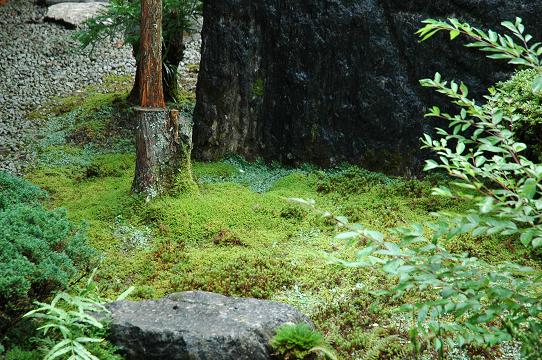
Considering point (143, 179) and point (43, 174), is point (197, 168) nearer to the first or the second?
point (143, 179)

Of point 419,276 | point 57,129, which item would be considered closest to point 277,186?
point 57,129

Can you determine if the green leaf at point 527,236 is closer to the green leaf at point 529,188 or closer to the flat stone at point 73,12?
the green leaf at point 529,188

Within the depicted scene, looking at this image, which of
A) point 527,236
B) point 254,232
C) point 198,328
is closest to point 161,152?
point 254,232

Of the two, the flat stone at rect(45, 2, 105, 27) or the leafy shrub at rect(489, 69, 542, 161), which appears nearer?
the leafy shrub at rect(489, 69, 542, 161)

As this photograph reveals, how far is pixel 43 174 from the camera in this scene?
916 cm

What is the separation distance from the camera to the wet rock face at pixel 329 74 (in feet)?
27.5

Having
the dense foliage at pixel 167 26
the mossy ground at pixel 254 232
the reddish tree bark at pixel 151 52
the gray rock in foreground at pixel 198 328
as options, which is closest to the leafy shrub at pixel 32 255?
the gray rock in foreground at pixel 198 328

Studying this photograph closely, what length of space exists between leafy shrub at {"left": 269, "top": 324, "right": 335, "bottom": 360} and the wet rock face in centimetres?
432

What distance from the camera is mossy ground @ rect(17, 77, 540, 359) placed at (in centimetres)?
560

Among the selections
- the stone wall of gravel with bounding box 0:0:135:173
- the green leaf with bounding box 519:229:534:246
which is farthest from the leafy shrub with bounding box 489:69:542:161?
the stone wall of gravel with bounding box 0:0:135:173

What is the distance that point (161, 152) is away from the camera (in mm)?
7426

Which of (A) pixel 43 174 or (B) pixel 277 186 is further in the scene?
(A) pixel 43 174

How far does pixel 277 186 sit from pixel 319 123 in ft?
3.64

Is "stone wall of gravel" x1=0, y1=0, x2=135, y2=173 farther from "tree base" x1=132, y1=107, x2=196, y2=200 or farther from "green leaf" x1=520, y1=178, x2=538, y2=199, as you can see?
"green leaf" x1=520, y1=178, x2=538, y2=199
